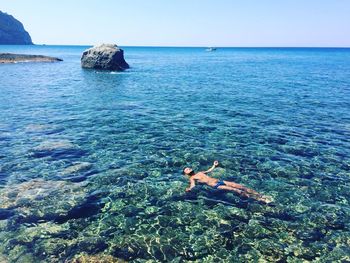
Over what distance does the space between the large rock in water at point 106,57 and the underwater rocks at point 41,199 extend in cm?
5082

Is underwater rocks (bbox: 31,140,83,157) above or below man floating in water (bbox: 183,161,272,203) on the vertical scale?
below

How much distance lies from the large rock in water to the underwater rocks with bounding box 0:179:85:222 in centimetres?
→ 5082

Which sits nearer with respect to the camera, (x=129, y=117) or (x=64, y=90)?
(x=129, y=117)

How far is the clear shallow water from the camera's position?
11.1 meters

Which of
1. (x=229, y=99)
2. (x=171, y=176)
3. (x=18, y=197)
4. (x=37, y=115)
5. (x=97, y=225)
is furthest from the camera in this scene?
(x=229, y=99)

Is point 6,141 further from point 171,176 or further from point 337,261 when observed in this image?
point 337,261

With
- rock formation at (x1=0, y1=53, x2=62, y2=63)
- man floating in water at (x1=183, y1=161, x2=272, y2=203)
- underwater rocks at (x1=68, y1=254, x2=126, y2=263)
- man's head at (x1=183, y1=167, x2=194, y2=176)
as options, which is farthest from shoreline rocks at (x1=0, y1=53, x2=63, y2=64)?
underwater rocks at (x1=68, y1=254, x2=126, y2=263)

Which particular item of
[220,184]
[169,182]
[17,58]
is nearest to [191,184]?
[169,182]

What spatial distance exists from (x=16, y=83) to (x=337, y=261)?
49.2 m

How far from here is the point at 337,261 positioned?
34.1ft

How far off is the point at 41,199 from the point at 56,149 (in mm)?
6360

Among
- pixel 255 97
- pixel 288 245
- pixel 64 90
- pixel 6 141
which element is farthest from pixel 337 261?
pixel 64 90

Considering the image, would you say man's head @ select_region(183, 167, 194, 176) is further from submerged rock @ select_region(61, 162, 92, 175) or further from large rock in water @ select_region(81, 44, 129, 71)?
large rock in water @ select_region(81, 44, 129, 71)

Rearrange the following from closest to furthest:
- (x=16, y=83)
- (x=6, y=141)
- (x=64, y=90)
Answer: (x=6, y=141)
(x=64, y=90)
(x=16, y=83)
